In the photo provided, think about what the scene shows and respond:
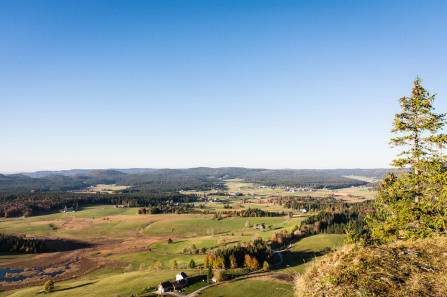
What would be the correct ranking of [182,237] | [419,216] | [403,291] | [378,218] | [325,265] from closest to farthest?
[403,291], [325,265], [419,216], [378,218], [182,237]

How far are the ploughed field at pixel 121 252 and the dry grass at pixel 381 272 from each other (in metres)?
25.8

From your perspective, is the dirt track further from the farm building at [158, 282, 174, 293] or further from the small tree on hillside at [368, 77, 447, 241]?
the small tree on hillside at [368, 77, 447, 241]

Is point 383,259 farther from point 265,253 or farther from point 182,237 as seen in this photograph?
point 182,237

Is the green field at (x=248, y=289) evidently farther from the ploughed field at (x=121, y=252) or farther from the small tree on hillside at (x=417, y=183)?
the small tree on hillside at (x=417, y=183)

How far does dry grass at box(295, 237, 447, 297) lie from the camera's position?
8.09 meters

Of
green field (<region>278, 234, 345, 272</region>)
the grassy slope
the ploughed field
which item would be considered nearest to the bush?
the ploughed field

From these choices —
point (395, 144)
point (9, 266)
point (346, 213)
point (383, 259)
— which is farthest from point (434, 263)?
point (346, 213)

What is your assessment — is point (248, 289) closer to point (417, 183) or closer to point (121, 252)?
point (417, 183)

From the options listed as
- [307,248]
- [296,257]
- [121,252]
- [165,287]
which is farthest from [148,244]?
[307,248]

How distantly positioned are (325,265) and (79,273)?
336 feet

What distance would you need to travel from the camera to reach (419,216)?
1994cm

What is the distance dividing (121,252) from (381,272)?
12394 centimetres

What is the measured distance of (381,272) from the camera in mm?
8727

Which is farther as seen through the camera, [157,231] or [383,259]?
[157,231]
